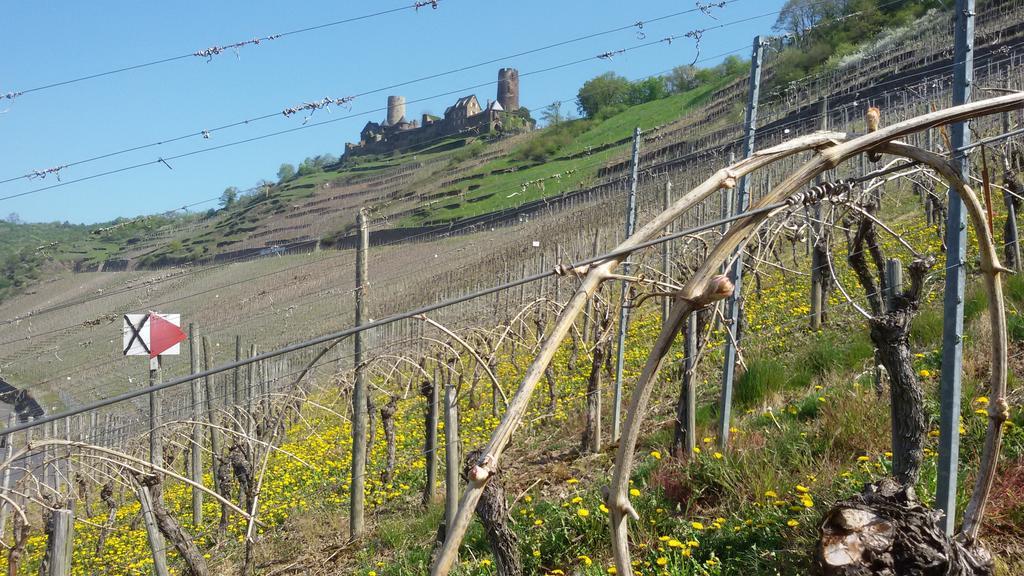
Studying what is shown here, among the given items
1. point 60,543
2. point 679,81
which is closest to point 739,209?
point 60,543

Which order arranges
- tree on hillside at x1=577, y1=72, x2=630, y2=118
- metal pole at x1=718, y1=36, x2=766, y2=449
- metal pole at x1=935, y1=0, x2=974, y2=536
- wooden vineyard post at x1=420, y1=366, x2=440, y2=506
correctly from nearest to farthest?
metal pole at x1=935, y1=0, x2=974, y2=536, metal pole at x1=718, y1=36, x2=766, y2=449, wooden vineyard post at x1=420, y1=366, x2=440, y2=506, tree on hillside at x1=577, y1=72, x2=630, y2=118

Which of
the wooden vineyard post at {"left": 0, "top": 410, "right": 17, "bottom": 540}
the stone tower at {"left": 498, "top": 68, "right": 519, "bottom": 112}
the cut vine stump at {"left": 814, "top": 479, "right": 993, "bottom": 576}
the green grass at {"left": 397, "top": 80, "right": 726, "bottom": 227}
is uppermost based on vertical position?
the stone tower at {"left": 498, "top": 68, "right": 519, "bottom": 112}

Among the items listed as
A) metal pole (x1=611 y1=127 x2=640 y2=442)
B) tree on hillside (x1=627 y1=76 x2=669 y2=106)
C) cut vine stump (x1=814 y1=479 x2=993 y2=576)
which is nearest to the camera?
cut vine stump (x1=814 y1=479 x2=993 y2=576)

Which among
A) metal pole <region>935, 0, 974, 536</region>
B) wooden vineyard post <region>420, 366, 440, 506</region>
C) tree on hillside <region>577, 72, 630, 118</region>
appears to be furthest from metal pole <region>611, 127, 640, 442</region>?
tree on hillside <region>577, 72, 630, 118</region>

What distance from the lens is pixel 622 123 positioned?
3569cm

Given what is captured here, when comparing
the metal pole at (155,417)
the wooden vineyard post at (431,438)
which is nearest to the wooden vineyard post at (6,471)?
the metal pole at (155,417)

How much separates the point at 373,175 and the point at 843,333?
11.6 meters

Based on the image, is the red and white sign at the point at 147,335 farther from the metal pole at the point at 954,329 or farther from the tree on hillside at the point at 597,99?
the tree on hillside at the point at 597,99

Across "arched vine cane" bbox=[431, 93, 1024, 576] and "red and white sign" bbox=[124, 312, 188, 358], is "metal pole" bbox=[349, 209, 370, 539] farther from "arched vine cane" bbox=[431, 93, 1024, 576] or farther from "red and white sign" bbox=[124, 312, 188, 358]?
"arched vine cane" bbox=[431, 93, 1024, 576]

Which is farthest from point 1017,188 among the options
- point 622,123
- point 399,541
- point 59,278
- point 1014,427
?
point 622,123

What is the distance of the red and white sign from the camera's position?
7.52m

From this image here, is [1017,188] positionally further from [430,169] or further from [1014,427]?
[430,169]

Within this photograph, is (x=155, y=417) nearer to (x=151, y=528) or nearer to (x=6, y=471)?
(x=151, y=528)

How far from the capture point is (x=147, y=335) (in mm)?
7582
